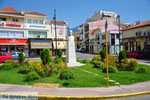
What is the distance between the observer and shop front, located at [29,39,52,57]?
99.3ft

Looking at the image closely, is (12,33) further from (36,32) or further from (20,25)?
(36,32)

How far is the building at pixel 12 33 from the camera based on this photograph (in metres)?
28.2

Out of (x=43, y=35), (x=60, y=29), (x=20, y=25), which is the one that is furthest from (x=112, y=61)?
(x=20, y=25)

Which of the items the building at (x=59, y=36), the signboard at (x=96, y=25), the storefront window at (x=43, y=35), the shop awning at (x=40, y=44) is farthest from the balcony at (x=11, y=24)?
the signboard at (x=96, y=25)

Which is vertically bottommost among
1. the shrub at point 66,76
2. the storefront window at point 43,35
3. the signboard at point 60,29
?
the shrub at point 66,76

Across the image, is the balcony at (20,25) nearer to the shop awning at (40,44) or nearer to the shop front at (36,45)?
the shop front at (36,45)

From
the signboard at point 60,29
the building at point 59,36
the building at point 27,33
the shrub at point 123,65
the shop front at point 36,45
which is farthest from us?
the signboard at point 60,29

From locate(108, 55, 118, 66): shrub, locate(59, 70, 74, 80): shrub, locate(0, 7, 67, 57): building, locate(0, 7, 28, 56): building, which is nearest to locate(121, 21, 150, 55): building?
locate(108, 55, 118, 66): shrub

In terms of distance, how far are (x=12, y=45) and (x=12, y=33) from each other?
2.69 meters

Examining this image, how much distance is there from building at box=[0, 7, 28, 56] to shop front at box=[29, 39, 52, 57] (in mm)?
1236

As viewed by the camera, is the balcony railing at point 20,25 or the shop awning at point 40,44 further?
the shop awning at point 40,44

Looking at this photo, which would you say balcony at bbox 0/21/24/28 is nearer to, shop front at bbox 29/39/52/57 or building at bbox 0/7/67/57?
building at bbox 0/7/67/57

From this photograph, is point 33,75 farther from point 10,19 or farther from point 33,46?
point 10,19

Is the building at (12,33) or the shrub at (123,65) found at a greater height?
the building at (12,33)
